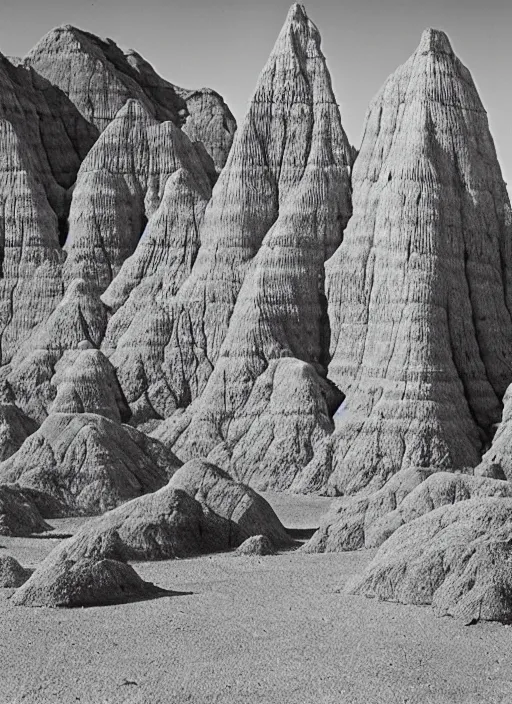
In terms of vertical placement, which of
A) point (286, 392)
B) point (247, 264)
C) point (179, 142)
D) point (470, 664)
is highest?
point (179, 142)

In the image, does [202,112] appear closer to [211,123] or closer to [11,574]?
[211,123]

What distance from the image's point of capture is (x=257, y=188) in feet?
179

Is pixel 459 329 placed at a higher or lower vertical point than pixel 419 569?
higher

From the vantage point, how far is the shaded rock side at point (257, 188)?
53688mm

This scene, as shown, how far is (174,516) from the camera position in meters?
Result: 33.1

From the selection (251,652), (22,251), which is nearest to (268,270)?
(22,251)

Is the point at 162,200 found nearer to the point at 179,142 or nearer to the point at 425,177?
the point at 179,142

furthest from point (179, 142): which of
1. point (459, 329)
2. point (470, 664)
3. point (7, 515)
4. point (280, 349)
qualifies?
point (470, 664)

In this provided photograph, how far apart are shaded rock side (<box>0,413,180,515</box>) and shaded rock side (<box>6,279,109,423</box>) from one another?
35.7 feet

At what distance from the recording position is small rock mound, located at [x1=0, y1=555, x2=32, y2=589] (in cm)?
Result: 2773

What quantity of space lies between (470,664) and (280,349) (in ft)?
95.5

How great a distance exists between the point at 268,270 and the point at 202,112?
28.8 metres

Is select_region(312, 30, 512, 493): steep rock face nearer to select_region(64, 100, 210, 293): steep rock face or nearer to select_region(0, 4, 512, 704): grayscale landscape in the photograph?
select_region(0, 4, 512, 704): grayscale landscape

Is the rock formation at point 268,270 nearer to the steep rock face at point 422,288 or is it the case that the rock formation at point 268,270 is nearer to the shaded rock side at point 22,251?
the steep rock face at point 422,288
